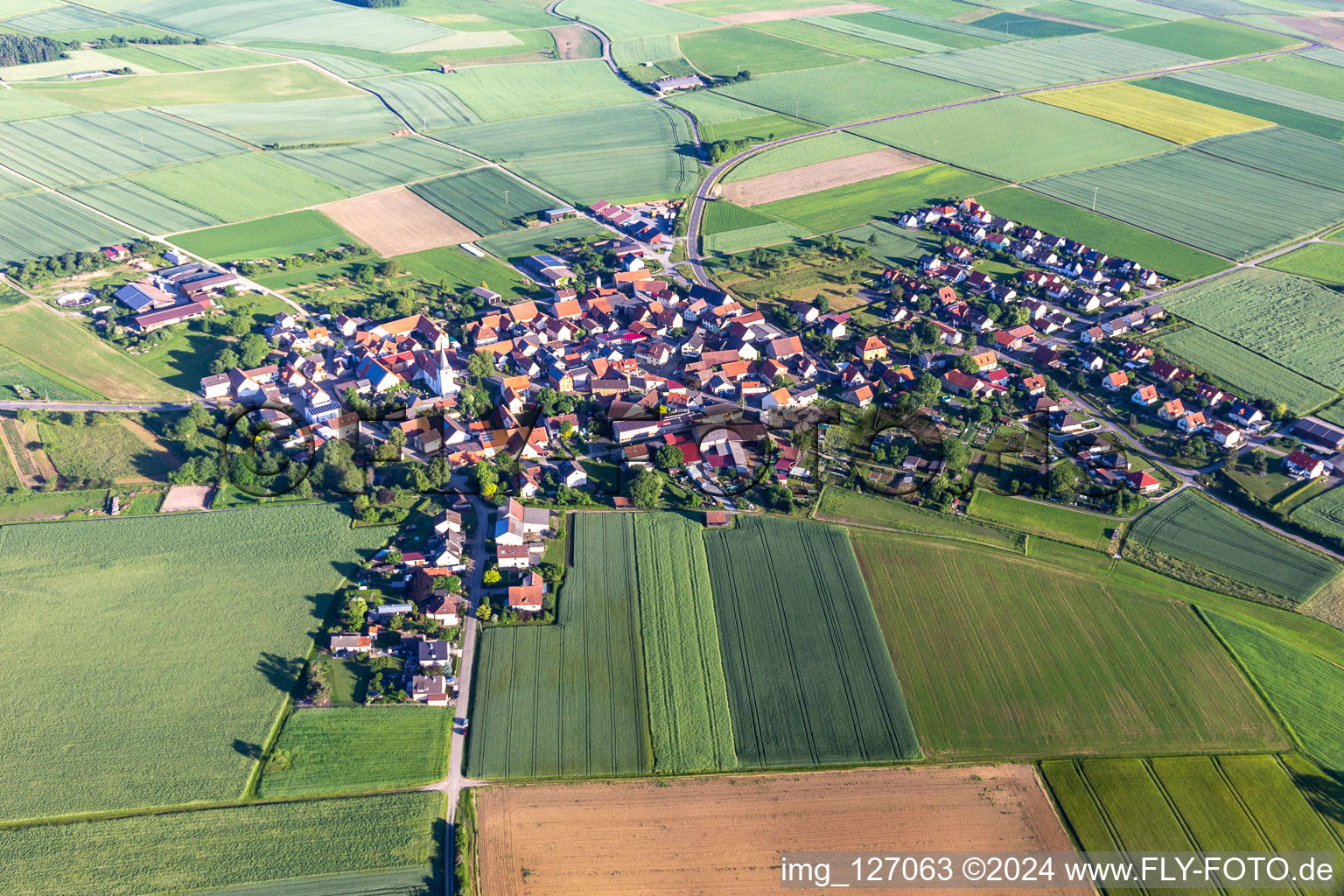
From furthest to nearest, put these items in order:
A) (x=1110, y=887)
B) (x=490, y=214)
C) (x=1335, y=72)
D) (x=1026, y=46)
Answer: (x=1026, y=46), (x=1335, y=72), (x=490, y=214), (x=1110, y=887)

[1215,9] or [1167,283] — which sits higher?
[1215,9]

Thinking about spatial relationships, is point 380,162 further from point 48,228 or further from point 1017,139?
point 1017,139

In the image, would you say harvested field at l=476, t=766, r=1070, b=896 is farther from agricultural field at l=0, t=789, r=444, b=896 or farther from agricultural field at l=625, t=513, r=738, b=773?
agricultural field at l=0, t=789, r=444, b=896

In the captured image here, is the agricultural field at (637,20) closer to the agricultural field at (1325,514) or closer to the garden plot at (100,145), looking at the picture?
the garden plot at (100,145)

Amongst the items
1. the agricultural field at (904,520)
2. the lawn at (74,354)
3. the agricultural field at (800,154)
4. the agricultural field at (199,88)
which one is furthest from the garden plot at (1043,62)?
the lawn at (74,354)

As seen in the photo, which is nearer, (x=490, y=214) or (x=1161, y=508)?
(x=1161, y=508)

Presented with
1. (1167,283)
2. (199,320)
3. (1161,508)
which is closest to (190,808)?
(199,320)

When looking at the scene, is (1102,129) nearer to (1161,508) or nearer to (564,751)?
(1161,508)

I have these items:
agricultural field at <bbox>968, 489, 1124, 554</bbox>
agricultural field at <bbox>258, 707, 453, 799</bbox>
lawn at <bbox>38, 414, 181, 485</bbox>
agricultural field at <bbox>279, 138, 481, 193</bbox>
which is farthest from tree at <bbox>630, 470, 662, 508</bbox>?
agricultural field at <bbox>279, 138, 481, 193</bbox>
